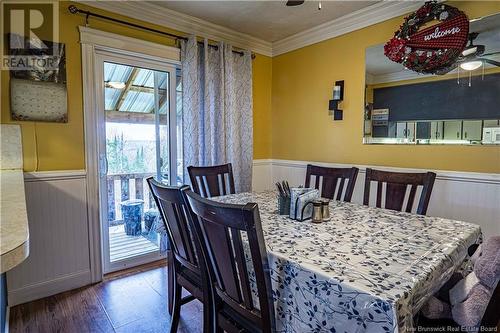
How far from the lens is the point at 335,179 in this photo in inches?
92.7

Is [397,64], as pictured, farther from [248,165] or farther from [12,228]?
[12,228]

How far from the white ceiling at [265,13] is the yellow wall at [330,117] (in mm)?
280

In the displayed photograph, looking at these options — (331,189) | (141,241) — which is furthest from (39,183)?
(331,189)

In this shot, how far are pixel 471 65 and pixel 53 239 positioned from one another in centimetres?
352

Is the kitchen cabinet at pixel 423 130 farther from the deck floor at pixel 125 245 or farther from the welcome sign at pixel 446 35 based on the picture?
the deck floor at pixel 125 245

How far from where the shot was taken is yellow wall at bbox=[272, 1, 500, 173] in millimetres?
2205

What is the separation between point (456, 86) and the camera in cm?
217

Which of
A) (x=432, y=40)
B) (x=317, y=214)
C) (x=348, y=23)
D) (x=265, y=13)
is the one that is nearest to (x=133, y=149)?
(x=265, y=13)

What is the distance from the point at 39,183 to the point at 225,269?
189 cm

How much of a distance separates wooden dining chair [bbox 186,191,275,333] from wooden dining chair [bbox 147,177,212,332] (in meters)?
0.07

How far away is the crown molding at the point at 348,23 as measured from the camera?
245 centimetres

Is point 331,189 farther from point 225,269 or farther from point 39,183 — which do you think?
point 39,183

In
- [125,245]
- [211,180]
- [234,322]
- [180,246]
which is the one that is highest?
[211,180]

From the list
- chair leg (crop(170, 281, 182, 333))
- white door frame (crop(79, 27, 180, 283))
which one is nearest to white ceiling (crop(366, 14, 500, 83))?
white door frame (crop(79, 27, 180, 283))
